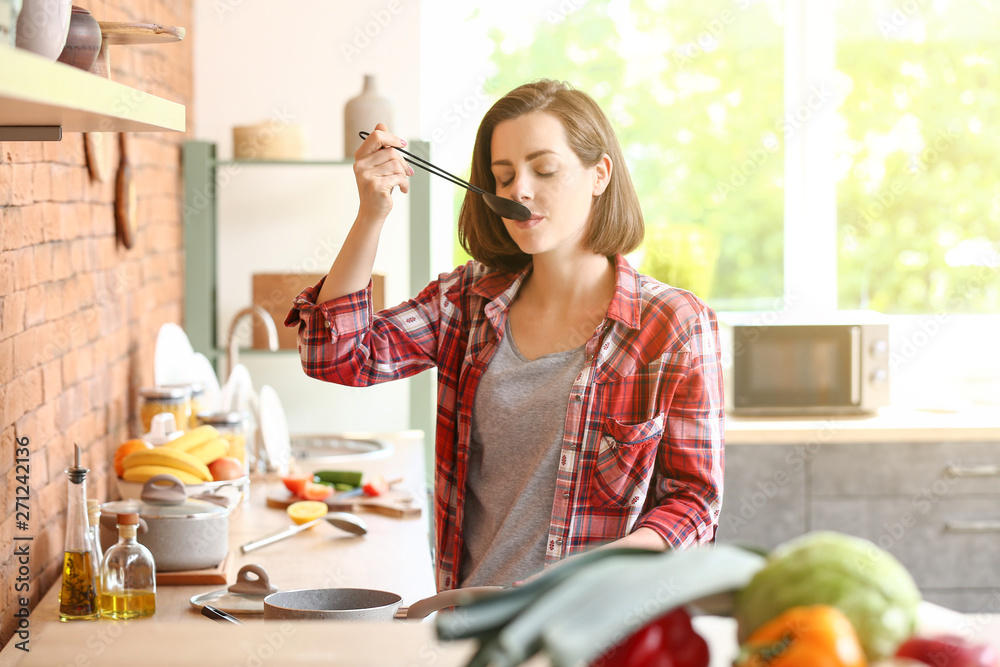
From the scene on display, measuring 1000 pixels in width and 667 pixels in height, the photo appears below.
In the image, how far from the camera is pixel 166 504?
1617 millimetres

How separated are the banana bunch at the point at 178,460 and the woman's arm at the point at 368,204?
21.2 inches

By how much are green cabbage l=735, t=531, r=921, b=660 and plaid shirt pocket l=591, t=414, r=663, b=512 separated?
88cm

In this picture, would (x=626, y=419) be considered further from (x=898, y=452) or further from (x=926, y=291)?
(x=926, y=291)

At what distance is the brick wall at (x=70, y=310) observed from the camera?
1445 millimetres

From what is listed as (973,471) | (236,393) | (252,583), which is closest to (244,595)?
(252,583)

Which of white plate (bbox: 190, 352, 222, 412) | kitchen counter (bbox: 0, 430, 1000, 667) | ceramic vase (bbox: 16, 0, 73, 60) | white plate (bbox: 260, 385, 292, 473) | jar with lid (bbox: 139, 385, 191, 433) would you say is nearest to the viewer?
kitchen counter (bbox: 0, 430, 1000, 667)

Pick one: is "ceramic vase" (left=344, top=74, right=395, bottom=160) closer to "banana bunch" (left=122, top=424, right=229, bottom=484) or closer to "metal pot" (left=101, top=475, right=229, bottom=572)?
"banana bunch" (left=122, top=424, right=229, bottom=484)

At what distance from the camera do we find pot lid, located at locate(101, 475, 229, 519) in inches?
62.1

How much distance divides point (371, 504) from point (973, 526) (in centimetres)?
185

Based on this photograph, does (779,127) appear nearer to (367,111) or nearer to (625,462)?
(367,111)

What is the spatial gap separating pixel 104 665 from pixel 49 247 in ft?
3.98

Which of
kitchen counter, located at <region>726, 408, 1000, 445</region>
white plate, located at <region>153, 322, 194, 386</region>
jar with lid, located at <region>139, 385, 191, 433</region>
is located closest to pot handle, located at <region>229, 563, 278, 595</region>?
jar with lid, located at <region>139, 385, 191, 433</region>

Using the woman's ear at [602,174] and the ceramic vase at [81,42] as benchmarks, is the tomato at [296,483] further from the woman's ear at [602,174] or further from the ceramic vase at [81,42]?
the ceramic vase at [81,42]

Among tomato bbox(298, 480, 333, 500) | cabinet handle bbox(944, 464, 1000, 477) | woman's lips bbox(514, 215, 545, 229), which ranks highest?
woman's lips bbox(514, 215, 545, 229)
